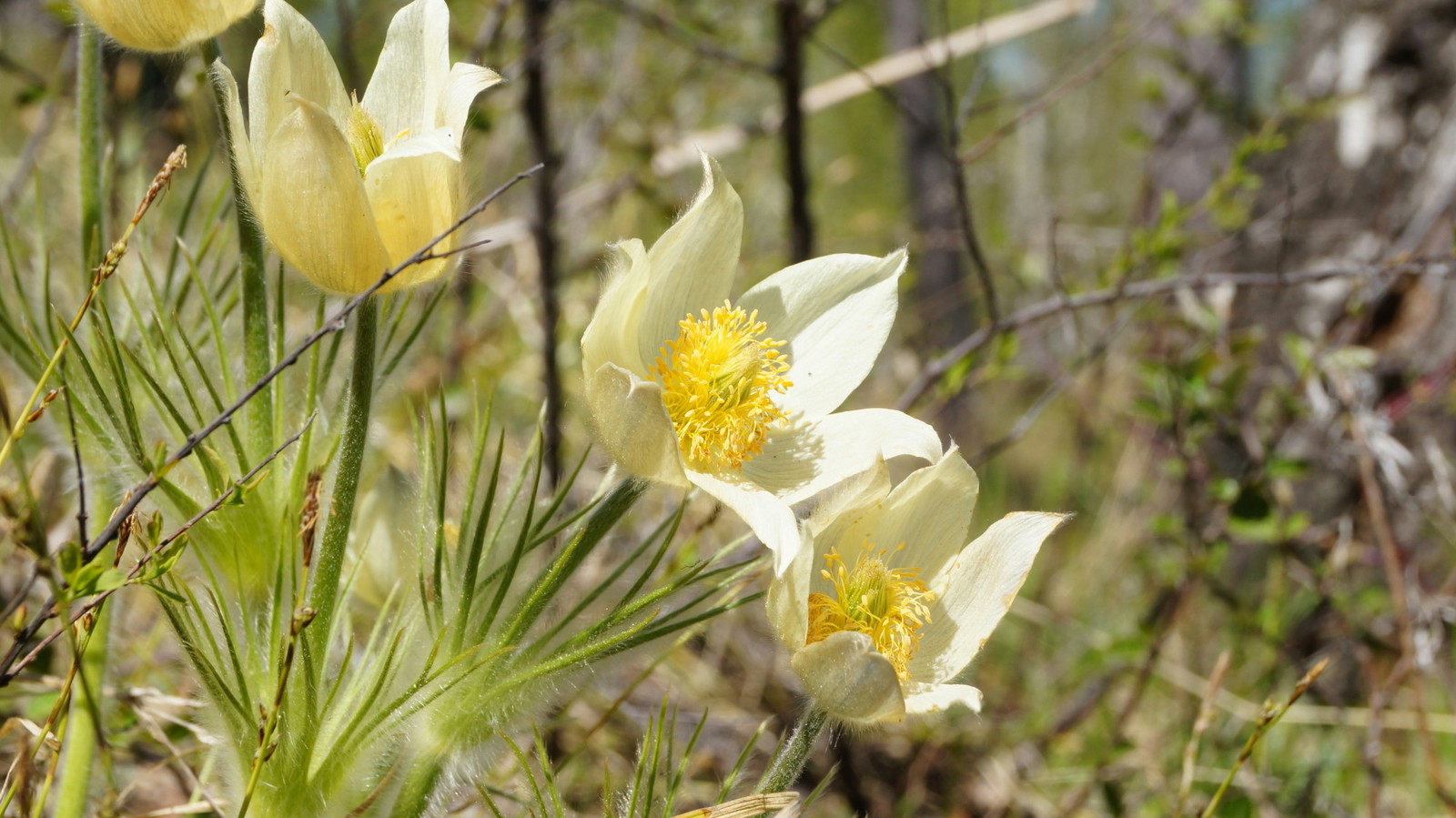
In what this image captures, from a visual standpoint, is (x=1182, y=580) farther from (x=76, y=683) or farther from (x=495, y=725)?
(x=76, y=683)

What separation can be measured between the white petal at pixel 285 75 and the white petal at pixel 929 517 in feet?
1.81

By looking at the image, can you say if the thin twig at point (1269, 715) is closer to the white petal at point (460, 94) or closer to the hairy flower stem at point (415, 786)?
the hairy flower stem at point (415, 786)

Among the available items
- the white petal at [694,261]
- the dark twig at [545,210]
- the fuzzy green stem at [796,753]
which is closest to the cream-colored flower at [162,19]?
the white petal at [694,261]

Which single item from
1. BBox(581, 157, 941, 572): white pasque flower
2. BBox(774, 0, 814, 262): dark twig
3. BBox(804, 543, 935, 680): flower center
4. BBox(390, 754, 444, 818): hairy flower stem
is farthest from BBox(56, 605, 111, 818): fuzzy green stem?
BBox(774, 0, 814, 262): dark twig

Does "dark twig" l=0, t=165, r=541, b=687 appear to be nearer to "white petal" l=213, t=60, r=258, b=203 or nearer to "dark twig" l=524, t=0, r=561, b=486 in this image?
"white petal" l=213, t=60, r=258, b=203

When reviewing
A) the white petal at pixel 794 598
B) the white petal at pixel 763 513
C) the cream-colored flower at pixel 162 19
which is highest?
the cream-colored flower at pixel 162 19

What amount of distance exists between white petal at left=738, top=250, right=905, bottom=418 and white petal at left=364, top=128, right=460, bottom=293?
0.32 meters

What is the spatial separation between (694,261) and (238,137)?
376mm

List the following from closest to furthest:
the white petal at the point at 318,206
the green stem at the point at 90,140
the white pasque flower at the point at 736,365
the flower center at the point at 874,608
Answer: the white petal at the point at 318,206
the white pasque flower at the point at 736,365
the flower center at the point at 874,608
the green stem at the point at 90,140

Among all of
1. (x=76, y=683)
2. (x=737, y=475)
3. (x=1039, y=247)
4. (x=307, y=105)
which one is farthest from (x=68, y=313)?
(x=1039, y=247)

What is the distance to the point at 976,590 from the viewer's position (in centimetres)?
91

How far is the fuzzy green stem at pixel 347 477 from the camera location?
78 cm

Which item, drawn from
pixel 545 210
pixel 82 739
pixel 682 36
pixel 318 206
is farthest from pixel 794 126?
pixel 82 739

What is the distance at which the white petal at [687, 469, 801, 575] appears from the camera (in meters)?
0.72
